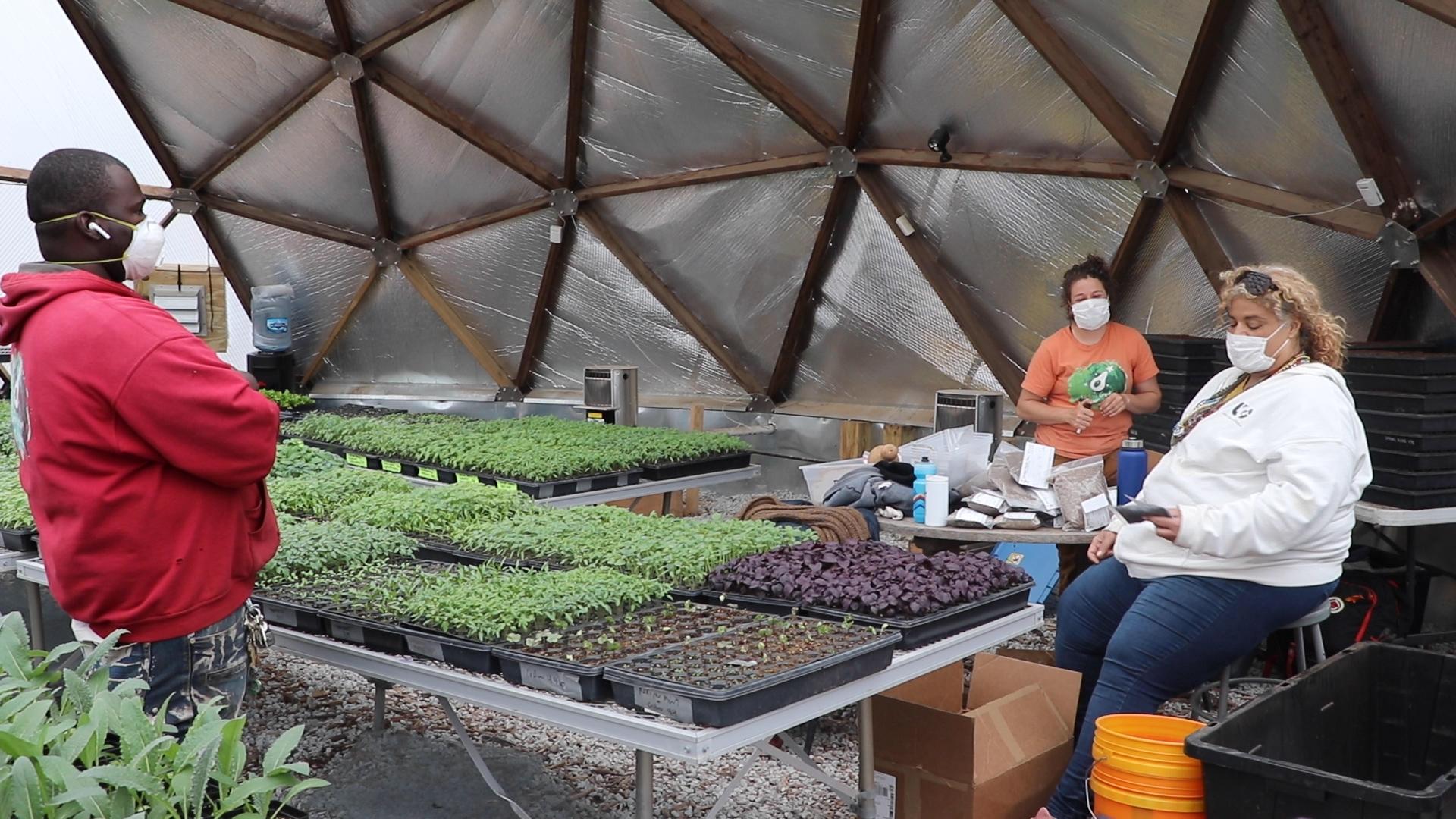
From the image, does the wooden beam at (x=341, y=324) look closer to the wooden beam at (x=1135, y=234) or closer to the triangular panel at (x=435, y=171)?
the triangular panel at (x=435, y=171)

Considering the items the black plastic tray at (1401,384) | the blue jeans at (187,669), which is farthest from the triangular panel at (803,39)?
the blue jeans at (187,669)

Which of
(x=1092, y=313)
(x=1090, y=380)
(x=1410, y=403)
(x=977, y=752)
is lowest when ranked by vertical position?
(x=977, y=752)

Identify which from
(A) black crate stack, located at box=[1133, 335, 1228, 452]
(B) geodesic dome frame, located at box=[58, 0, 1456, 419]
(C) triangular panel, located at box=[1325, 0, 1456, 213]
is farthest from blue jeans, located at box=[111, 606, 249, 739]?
(C) triangular panel, located at box=[1325, 0, 1456, 213]

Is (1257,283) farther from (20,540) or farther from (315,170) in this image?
(315,170)

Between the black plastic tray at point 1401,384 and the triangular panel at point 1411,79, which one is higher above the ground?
the triangular panel at point 1411,79

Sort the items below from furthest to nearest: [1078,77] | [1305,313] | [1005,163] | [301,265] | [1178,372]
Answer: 1. [301,265]
2. [1005,163]
3. [1078,77]
4. [1178,372]
5. [1305,313]

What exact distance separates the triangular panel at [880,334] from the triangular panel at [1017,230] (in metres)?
0.32

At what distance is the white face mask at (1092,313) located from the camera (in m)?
5.08

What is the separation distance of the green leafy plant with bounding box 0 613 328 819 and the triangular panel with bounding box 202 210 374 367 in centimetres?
952

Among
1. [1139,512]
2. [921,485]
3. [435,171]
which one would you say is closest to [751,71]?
[435,171]

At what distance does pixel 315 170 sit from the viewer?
10.1 metres

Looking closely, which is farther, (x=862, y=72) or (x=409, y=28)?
(x=409, y=28)

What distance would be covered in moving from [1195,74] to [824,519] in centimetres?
313

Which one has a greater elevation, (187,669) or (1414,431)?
(1414,431)
